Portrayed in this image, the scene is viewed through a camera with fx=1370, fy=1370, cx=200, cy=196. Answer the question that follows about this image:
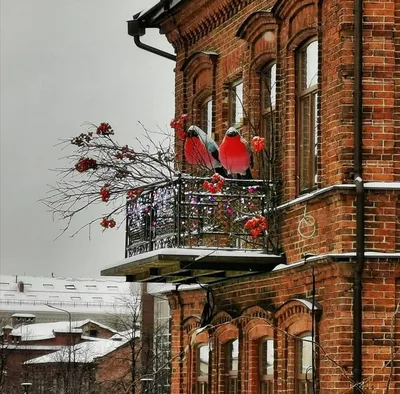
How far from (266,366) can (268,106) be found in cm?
351

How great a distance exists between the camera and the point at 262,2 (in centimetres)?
1850

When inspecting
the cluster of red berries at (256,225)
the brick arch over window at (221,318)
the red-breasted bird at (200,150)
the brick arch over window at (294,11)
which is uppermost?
the brick arch over window at (294,11)

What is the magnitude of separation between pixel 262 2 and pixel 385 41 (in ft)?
Answer: 11.1

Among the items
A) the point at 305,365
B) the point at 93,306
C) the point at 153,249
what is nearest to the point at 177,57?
the point at 153,249

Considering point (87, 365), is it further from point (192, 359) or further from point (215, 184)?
point (215, 184)

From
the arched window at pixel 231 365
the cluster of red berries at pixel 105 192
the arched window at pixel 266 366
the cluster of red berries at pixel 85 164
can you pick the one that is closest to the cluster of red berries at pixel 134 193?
the cluster of red berries at pixel 105 192

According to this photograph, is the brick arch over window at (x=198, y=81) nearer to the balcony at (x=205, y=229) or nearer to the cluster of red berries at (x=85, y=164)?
the cluster of red berries at (x=85, y=164)

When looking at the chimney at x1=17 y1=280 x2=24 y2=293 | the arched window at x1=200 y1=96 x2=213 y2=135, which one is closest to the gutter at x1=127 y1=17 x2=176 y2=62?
the arched window at x1=200 y1=96 x2=213 y2=135

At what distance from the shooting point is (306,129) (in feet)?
56.4

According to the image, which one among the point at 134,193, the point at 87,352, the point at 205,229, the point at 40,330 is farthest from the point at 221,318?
the point at 40,330

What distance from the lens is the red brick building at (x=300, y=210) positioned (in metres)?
15.2

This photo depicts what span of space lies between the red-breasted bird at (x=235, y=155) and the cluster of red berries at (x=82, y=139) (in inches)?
75.6

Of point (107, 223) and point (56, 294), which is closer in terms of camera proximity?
point (107, 223)

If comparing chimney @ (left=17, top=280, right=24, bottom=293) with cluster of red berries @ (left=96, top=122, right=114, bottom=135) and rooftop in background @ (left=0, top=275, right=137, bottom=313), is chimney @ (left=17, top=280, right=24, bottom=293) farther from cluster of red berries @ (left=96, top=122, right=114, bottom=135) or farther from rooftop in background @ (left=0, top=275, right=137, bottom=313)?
cluster of red berries @ (left=96, top=122, right=114, bottom=135)
